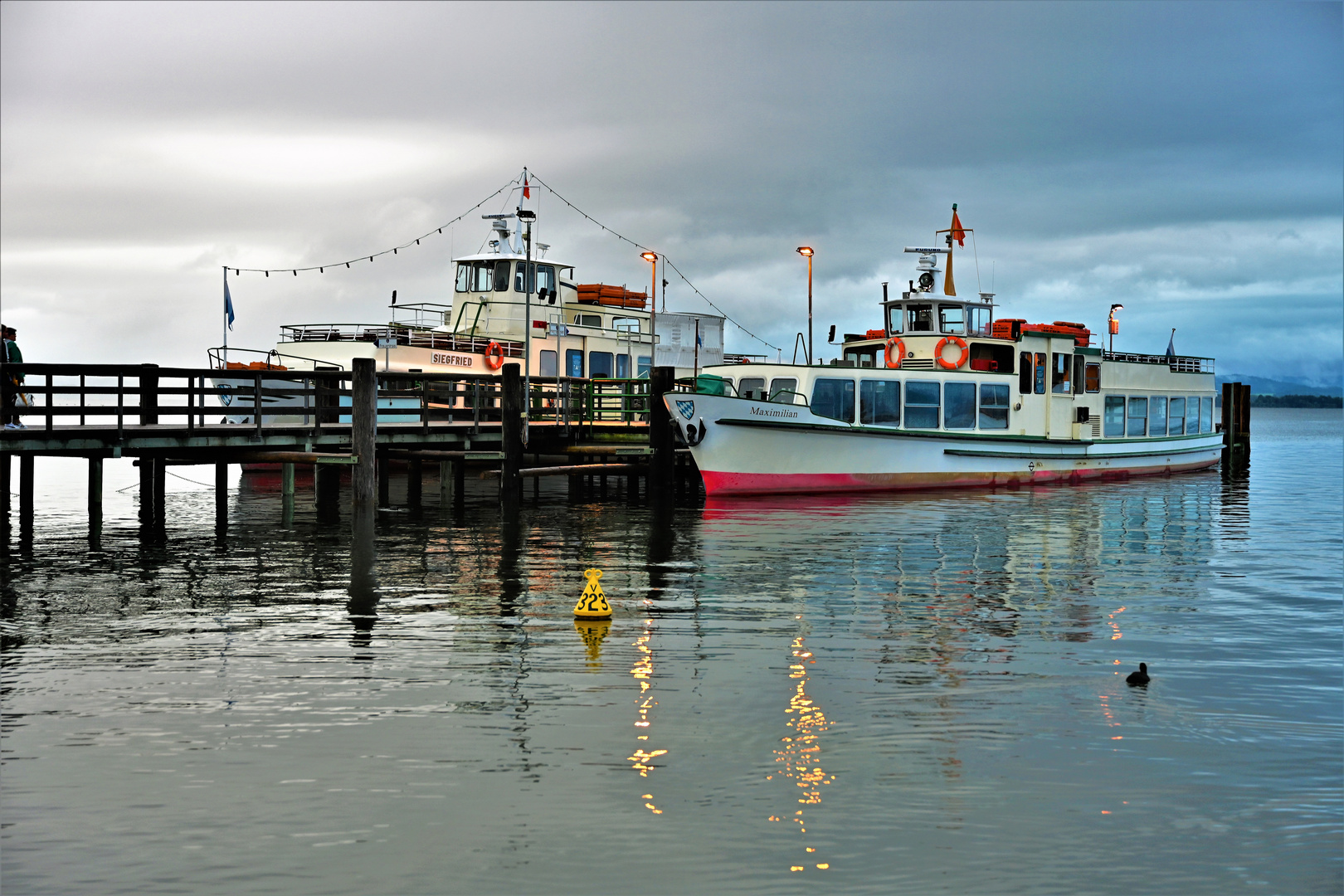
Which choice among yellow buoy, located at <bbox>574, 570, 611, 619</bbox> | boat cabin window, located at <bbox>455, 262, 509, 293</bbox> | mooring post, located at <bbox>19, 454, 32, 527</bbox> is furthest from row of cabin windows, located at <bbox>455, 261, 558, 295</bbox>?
yellow buoy, located at <bbox>574, 570, 611, 619</bbox>

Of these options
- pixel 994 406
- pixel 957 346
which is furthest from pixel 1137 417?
pixel 957 346

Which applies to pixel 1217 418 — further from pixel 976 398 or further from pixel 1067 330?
pixel 976 398

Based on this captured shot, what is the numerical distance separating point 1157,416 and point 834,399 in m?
15.6

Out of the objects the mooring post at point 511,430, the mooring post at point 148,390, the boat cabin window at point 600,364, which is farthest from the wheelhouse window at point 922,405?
the mooring post at point 148,390

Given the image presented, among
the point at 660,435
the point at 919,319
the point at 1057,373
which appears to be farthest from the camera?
the point at 919,319

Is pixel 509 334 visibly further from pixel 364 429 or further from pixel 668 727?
pixel 668 727

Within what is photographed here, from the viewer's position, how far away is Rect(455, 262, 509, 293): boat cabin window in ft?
133

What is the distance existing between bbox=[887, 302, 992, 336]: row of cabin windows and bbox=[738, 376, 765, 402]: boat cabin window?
6524mm

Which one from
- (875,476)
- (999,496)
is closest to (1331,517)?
(999,496)

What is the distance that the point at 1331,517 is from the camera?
28.8 metres

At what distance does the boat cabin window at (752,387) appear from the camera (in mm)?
30406

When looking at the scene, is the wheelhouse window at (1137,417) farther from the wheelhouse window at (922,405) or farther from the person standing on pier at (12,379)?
the person standing on pier at (12,379)

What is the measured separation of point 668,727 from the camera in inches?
363

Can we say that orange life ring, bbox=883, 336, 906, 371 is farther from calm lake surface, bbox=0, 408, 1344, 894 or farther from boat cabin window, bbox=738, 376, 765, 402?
calm lake surface, bbox=0, 408, 1344, 894
